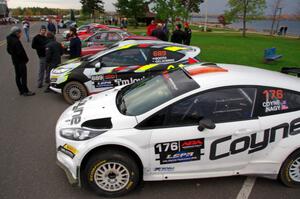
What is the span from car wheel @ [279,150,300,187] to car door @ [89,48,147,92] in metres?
3.82

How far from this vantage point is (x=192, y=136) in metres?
2.98

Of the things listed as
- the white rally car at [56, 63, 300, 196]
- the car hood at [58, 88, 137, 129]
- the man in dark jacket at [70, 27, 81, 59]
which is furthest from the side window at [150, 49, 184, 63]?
the white rally car at [56, 63, 300, 196]

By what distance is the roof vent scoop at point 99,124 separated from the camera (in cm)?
307

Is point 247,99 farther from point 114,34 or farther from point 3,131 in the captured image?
point 114,34

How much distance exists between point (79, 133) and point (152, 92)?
1.09 m

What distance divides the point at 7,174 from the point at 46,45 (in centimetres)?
493

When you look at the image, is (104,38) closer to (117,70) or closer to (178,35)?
(178,35)

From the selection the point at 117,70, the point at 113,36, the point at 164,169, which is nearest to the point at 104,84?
the point at 117,70

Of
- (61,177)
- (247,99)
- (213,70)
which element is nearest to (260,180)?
(247,99)

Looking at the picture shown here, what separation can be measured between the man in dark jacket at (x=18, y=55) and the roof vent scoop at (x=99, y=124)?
4.60 m

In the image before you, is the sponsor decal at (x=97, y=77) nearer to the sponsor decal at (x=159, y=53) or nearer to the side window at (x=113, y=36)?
the sponsor decal at (x=159, y=53)

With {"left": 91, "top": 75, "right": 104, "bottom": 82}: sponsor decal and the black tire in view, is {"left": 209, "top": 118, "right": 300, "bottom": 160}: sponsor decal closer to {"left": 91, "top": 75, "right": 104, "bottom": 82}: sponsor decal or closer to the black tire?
the black tire

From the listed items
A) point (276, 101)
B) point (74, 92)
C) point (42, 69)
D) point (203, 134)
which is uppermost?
point (276, 101)

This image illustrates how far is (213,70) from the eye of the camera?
3.57 meters
